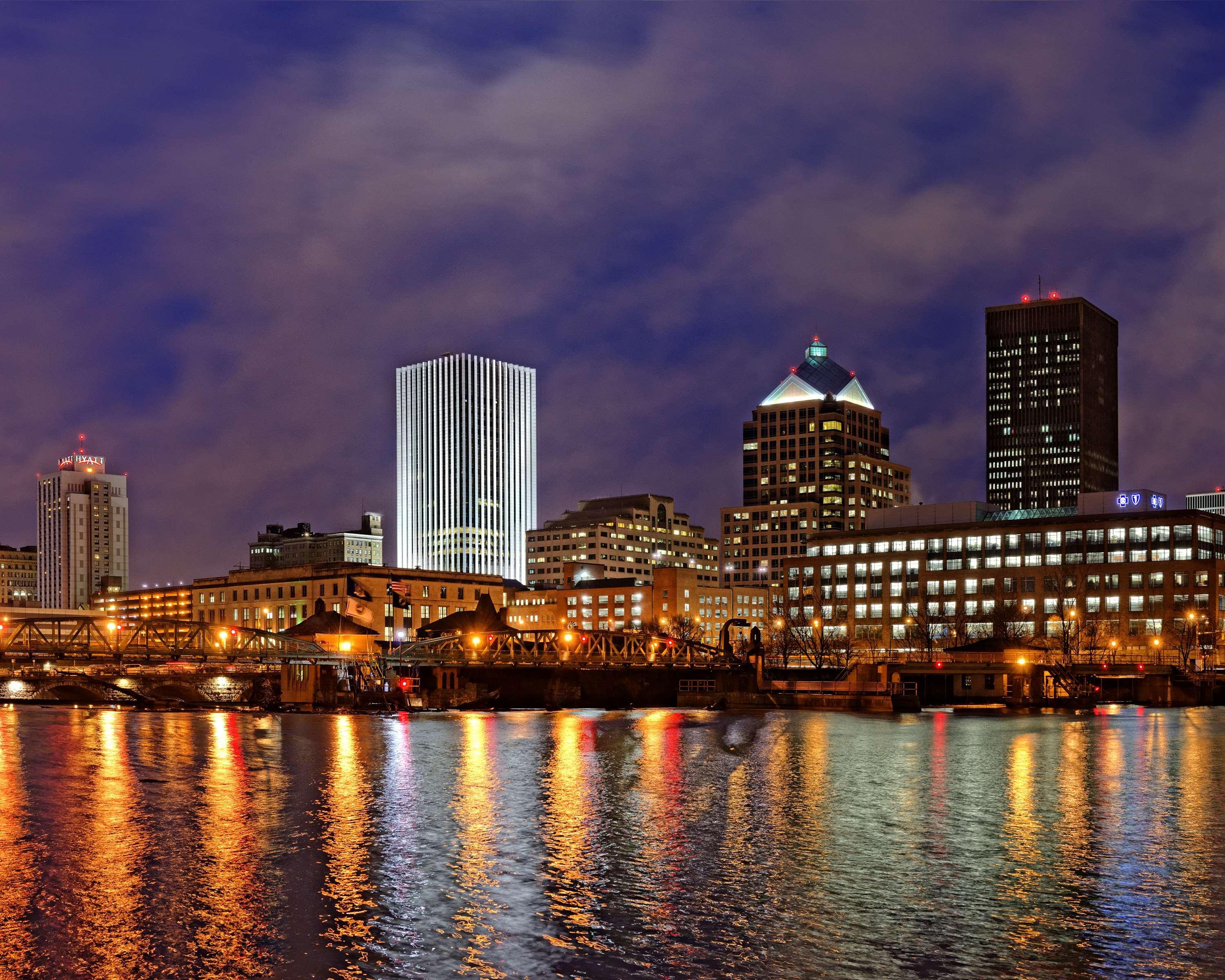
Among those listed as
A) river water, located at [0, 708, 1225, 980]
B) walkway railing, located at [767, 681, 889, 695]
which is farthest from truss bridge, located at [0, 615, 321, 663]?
river water, located at [0, 708, 1225, 980]

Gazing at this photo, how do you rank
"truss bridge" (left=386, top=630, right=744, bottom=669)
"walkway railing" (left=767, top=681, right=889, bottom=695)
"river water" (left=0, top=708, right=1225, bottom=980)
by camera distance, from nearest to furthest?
"river water" (left=0, top=708, right=1225, bottom=980) → "walkway railing" (left=767, top=681, right=889, bottom=695) → "truss bridge" (left=386, top=630, right=744, bottom=669)

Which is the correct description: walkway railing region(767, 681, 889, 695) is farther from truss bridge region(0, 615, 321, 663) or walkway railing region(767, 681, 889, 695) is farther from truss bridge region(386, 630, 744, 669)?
truss bridge region(0, 615, 321, 663)

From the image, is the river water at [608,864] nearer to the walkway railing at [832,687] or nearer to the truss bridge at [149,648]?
the truss bridge at [149,648]

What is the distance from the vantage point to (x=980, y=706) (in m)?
164

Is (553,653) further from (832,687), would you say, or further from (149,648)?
(149,648)

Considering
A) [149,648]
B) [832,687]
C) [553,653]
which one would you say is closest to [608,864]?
[149,648]

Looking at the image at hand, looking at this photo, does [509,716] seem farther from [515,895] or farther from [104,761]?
[515,895]

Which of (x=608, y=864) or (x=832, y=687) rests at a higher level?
(x=608, y=864)

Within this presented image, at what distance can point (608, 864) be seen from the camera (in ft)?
148

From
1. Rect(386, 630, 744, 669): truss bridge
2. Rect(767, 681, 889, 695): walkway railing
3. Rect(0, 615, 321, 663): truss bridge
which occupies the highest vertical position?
Rect(0, 615, 321, 663): truss bridge

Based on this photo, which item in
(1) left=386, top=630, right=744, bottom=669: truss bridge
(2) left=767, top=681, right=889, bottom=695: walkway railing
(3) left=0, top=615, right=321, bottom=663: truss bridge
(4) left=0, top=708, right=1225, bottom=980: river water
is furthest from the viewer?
(1) left=386, top=630, right=744, bottom=669: truss bridge

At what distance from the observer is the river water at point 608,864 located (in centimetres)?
3312

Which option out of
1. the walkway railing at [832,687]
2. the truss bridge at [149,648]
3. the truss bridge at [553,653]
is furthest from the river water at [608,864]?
the truss bridge at [553,653]

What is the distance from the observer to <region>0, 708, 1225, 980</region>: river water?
33.1 metres
